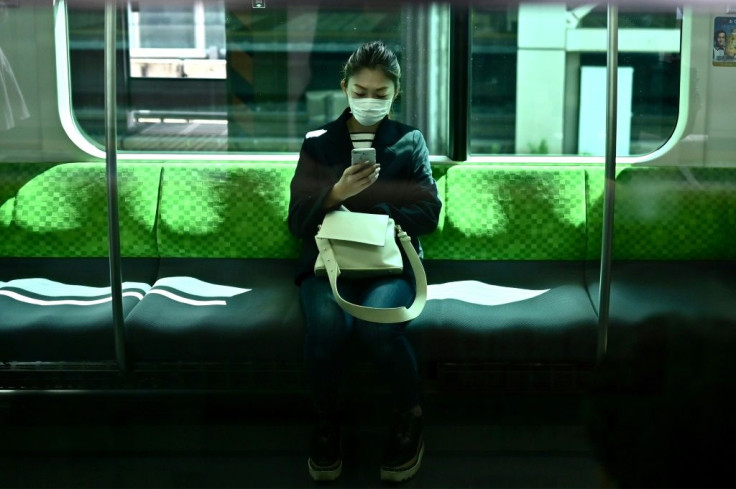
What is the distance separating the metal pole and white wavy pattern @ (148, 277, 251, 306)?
0.14 metres

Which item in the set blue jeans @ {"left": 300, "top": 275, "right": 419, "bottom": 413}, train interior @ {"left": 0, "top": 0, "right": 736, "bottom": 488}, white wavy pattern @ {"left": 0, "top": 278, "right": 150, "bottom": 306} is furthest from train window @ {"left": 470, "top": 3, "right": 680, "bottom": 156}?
white wavy pattern @ {"left": 0, "top": 278, "right": 150, "bottom": 306}

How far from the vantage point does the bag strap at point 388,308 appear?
2.52 m

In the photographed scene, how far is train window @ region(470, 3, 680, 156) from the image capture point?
10.3 feet

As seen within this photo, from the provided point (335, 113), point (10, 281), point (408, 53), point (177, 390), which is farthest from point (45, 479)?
point (408, 53)

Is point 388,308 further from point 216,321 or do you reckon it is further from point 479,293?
point 216,321

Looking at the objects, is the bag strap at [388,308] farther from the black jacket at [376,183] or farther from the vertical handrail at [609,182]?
the vertical handrail at [609,182]

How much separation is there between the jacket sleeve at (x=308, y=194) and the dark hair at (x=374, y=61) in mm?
285

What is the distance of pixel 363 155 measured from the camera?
2.45 meters

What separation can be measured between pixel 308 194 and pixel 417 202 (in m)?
0.35

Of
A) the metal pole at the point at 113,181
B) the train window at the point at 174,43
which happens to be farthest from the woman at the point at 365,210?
the metal pole at the point at 113,181

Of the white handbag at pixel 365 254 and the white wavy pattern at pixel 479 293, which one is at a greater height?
the white handbag at pixel 365 254

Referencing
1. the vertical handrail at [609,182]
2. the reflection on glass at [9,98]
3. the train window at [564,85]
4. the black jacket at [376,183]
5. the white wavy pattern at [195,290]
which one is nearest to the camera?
the reflection on glass at [9,98]

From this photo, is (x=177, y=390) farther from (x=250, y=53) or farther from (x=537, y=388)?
(x=250, y=53)

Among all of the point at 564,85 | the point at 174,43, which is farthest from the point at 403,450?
the point at 564,85
